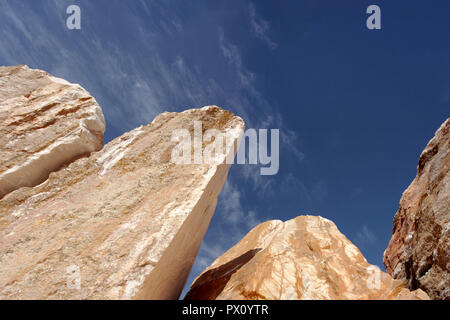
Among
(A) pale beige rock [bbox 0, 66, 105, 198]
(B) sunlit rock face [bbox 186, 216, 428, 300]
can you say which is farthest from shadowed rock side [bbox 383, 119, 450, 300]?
(A) pale beige rock [bbox 0, 66, 105, 198]

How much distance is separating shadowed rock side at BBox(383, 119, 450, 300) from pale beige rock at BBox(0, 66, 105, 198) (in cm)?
1126

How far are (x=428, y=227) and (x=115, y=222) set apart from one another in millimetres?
8853

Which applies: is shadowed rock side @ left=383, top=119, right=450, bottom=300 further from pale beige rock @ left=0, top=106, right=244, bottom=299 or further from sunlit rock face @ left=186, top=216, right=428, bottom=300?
pale beige rock @ left=0, top=106, right=244, bottom=299

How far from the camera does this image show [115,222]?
6.45 metres

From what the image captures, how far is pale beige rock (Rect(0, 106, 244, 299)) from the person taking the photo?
5270 mm

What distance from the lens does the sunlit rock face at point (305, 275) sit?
6254 millimetres

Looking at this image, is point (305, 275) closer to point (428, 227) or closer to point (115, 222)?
point (428, 227)

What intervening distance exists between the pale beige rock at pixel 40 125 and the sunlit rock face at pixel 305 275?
6484mm

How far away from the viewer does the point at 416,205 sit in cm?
1009

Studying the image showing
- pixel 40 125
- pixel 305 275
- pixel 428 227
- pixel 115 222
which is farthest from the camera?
pixel 40 125

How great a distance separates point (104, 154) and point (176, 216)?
4531mm

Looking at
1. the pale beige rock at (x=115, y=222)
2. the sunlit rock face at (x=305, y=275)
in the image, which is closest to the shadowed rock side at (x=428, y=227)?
the sunlit rock face at (x=305, y=275)

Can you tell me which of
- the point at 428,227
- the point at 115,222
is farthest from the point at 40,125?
the point at 428,227
